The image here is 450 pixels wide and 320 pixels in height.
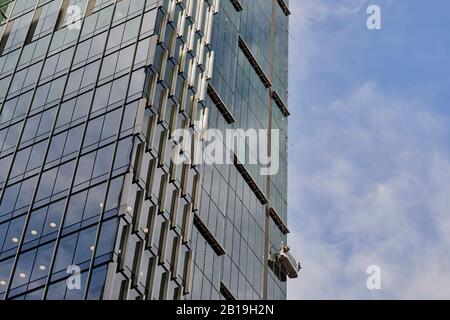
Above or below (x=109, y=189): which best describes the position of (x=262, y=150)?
above

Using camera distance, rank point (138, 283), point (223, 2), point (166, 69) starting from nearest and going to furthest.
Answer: point (138, 283) < point (166, 69) < point (223, 2)

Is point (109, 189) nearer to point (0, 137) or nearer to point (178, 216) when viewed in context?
point (178, 216)

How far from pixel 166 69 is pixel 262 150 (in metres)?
19.3

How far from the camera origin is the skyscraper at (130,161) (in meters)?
43.7

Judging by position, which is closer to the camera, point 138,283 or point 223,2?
point 138,283

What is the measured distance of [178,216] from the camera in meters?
48.8

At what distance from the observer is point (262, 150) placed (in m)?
70.8

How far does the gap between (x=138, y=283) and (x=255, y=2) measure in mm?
43761

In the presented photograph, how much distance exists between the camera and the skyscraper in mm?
43719

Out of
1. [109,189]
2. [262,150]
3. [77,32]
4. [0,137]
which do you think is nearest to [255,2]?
[262,150]

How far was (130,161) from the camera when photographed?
45.8m
